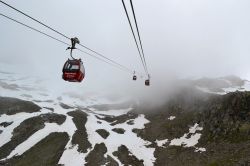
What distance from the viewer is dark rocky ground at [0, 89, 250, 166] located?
9598cm

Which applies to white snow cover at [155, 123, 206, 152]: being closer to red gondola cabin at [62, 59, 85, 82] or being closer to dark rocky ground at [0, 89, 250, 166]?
dark rocky ground at [0, 89, 250, 166]

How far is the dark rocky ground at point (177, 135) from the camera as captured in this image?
315ft

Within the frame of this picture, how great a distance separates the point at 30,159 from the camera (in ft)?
339

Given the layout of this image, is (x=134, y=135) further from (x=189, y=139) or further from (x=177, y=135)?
(x=189, y=139)

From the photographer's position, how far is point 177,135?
121 metres

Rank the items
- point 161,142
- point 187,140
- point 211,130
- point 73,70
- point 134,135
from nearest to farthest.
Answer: point 73,70 < point 211,130 < point 187,140 < point 161,142 < point 134,135

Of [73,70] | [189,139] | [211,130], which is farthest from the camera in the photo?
[189,139]

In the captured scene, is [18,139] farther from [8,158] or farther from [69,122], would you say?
[69,122]

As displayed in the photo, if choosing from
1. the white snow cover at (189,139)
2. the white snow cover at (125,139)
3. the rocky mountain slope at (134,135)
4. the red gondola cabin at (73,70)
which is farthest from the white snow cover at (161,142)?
the red gondola cabin at (73,70)

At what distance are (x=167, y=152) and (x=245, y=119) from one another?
3353 centimetres

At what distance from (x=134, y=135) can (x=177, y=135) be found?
814 inches

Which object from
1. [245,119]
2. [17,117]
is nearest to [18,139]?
[17,117]

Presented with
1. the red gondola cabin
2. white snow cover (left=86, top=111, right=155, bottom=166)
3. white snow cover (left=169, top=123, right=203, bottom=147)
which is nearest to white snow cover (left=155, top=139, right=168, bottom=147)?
white snow cover (left=169, top=123, right=203, bottom=147)

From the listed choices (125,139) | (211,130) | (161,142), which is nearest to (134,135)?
(125,139)
